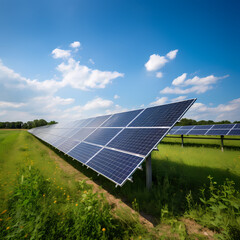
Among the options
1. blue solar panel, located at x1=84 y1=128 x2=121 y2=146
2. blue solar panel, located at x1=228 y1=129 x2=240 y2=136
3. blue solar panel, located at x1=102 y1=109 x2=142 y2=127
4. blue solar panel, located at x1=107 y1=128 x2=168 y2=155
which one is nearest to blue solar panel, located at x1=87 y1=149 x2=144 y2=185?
blue solar panel, located at x1=107 y1=128 x2=168 y2=155

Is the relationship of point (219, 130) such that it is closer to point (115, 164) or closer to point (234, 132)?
point (234, 132)

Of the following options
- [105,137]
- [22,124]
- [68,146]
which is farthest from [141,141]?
[22,124]

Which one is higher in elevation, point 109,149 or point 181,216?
point 109,149

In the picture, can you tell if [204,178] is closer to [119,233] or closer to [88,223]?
[119,233]

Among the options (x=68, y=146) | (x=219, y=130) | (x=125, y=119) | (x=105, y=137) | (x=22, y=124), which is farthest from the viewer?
(x=22, y=124)

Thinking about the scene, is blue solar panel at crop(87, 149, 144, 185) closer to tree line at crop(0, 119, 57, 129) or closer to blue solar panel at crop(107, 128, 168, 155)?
blue solar panel at crop(107, 128, 168, 155)

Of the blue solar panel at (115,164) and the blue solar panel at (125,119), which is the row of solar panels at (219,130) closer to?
the blue solar panel at (125,119)

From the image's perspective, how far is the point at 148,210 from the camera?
372cm

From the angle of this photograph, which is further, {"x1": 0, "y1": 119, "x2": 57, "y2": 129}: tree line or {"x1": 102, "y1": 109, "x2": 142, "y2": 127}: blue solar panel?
{"x1": 0, "y1": 119, "x2": 57, "y2": 129}: tree line

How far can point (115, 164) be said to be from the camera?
4266 millimetres

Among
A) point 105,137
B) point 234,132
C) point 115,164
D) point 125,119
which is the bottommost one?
point 115,164

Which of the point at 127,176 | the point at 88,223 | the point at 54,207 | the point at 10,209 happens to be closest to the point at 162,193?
the point at 127,176

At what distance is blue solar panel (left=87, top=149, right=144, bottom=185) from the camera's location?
11.8ft

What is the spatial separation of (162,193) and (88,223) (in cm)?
270
